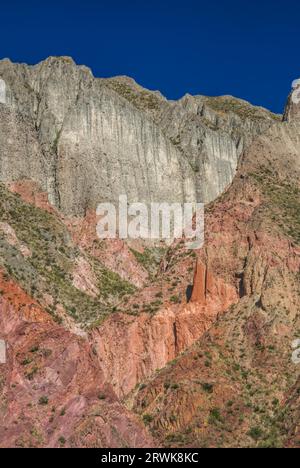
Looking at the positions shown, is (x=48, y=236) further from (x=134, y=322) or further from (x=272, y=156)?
(x=134, y=322)

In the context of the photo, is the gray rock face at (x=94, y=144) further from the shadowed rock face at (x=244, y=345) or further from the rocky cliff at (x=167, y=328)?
the shadowed rock face at (x=244, y=345)

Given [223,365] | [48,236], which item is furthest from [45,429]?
[48,236]

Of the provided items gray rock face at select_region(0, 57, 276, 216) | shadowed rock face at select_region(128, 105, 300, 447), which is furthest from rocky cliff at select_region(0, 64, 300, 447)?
gray rock face at select_region(0, 57, 276, 216)

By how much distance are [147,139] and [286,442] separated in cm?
8801

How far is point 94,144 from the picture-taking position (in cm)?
12181

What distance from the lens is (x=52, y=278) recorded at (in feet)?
303

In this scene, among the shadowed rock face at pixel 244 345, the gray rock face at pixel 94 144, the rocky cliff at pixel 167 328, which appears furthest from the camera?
the gray rock face at pixel 94 144

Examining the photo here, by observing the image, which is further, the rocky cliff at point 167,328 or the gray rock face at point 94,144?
the gray rock face at point 94,144

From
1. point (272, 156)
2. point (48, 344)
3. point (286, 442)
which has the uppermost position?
point (272, 156)

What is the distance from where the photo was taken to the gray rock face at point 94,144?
117812mm

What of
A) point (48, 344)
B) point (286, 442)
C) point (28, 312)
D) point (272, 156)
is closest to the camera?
point (286, 442)

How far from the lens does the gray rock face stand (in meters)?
118

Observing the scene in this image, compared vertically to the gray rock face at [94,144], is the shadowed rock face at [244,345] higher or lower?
lower

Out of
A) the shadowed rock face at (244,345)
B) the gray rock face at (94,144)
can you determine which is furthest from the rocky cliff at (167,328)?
the gray rock face at (94,144)
